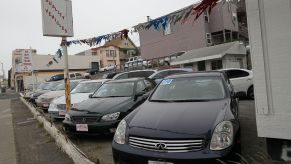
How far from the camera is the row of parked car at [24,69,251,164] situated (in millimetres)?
3592

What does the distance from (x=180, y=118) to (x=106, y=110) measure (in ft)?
8.85

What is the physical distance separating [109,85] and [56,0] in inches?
107

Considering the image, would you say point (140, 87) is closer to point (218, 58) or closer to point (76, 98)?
point (76, 98)

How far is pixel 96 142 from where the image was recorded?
6430 millimetres

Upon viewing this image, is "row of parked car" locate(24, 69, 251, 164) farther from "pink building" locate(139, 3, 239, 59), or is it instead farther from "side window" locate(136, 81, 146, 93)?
"pink building" locate(139, 3, 239, 59)

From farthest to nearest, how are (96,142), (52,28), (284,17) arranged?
1. (52,28)
2. (96,142)
3. (284,17)

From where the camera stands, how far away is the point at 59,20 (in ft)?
25.9

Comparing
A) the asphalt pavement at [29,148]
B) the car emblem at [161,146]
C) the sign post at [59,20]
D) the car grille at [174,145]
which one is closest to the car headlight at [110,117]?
the asphalt pavement at [29,148]

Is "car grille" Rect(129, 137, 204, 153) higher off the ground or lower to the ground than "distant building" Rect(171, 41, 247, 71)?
lower

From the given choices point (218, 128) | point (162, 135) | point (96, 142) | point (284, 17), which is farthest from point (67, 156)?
point (284, 17)

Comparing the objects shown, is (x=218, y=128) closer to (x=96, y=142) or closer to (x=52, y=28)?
Answer: (x=96, y=142)

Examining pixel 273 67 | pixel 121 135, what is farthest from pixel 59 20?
pixel 273 67

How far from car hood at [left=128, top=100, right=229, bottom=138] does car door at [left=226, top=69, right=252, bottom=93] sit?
802 cm

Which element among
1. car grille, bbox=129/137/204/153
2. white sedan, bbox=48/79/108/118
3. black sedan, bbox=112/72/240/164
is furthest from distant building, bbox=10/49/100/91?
car grille, bbox=129/137/204/153
